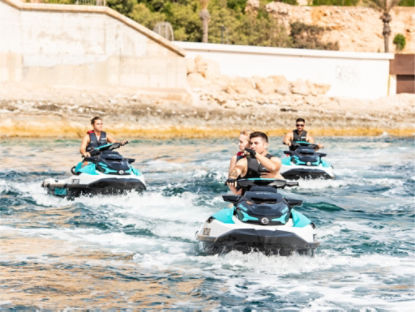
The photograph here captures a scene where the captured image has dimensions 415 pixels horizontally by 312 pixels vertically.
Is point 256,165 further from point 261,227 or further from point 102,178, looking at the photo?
point 102,178

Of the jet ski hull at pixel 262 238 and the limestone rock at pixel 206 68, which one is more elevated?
the limestone rock at pixel 206 68

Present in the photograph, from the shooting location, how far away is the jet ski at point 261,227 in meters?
9.20

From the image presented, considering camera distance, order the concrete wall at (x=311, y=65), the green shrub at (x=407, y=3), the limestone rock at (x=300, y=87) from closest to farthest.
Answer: the concrete wall at (x=311, y=65) → the limestone rock at (x=300, y=87) → the green shrub at (x=407, y=3)

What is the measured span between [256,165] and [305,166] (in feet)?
26.4

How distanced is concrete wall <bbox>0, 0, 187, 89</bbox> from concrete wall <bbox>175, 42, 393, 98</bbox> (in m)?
7.43

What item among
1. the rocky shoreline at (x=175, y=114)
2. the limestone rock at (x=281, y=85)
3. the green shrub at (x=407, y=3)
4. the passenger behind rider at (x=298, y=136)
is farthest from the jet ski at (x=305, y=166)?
the green shrub at (x=407, y=3)

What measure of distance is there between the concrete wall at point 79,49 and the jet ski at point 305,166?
69.7 feet

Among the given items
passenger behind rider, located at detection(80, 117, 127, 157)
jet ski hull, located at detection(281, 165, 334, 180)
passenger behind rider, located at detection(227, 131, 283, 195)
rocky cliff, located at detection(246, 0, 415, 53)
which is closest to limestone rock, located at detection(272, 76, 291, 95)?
rocky cliff, located at detection(246, 0, 415, 53)

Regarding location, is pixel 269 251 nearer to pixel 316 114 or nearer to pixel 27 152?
pixel 27 152

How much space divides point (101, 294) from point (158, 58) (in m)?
32.0

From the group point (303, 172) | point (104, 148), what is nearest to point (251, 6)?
point (303, 172)

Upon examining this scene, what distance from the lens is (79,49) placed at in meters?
38.3

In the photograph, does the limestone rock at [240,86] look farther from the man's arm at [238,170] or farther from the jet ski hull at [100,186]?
the man's arm at [238,170]

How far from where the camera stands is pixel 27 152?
26734 millimetres
